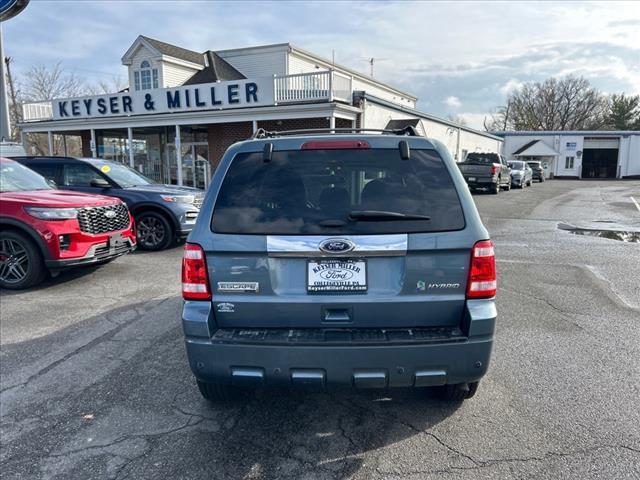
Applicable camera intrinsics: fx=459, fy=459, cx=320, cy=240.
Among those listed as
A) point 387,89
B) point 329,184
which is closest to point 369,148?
point 329,184

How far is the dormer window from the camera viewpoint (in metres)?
24.4

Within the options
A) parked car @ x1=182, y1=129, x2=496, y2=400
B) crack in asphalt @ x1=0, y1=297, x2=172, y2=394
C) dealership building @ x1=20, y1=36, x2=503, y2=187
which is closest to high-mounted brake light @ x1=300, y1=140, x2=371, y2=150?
parked car @ x1=182, y1=129, x2=496, y2=400

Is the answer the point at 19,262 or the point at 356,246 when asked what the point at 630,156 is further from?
the point at 356,246

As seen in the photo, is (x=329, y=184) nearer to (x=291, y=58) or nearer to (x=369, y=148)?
(x=369, y=148)

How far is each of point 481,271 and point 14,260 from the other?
6.21m

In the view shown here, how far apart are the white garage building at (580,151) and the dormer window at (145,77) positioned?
39.1m

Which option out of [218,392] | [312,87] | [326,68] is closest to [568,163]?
[326,68]

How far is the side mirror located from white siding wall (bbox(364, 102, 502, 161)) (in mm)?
6249

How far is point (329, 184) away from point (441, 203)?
26.4 inches

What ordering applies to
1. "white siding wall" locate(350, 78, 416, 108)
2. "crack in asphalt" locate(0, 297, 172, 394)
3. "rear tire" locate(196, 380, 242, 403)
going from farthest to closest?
"white siding wall" locate(350, 78, 416, 108) < "crack in asphalt" locate(0, 297, 172, 394) < "rear tire" locate(196, 380, 242, 403)

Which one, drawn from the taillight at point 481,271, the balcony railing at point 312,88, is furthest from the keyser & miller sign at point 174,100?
the taillight at point 481,271

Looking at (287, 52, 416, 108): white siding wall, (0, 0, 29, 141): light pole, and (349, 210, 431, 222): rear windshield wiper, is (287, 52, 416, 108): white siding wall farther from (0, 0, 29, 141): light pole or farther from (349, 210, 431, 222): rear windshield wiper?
(349, 210, 431, 222): rear windshield wiper

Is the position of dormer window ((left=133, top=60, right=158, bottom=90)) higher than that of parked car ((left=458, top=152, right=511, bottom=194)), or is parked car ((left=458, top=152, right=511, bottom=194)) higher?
dormer window ((left=133, top=60, right=158, bottom=90))

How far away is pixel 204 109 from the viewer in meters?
18.0
